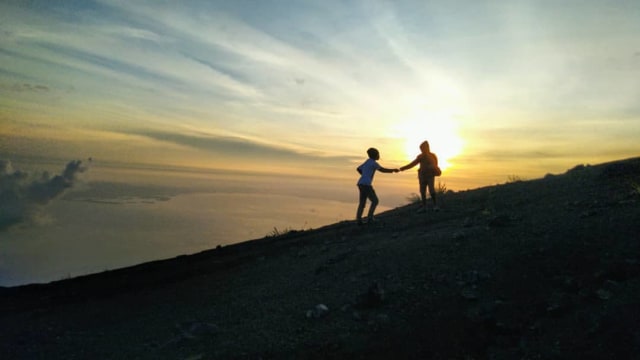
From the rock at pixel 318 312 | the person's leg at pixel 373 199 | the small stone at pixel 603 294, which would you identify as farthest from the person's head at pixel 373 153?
the small stone at pixel 603 294

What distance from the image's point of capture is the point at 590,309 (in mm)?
8031

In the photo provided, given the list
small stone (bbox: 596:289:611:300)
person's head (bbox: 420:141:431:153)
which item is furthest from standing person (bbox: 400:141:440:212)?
small stone (bbox: 596:289:611:300)

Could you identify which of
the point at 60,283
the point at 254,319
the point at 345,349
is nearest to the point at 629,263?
the point at 345,349

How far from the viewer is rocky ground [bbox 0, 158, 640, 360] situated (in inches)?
315

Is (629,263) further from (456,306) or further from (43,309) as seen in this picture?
(43,309)

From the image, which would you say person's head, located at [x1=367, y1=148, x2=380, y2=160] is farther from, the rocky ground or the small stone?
the small stone

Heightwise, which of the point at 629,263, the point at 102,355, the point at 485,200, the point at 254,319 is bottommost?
the point at 102,355

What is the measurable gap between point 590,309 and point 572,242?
2.36m

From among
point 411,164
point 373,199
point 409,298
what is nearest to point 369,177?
point 373,199

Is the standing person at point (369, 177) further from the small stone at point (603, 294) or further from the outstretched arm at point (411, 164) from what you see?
the small stone at point (603, 294)

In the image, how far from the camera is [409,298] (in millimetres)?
9469

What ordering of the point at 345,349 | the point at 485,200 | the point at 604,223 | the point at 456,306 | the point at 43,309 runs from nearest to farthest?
the point at 345,349 → the point at 456,306 → the point at 604,223 → the point at 43,309 → the point at 485,200

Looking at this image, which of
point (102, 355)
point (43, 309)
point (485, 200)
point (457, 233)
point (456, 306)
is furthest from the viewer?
point (485, 200)

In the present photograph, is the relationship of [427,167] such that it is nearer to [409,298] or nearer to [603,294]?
[409,298]
